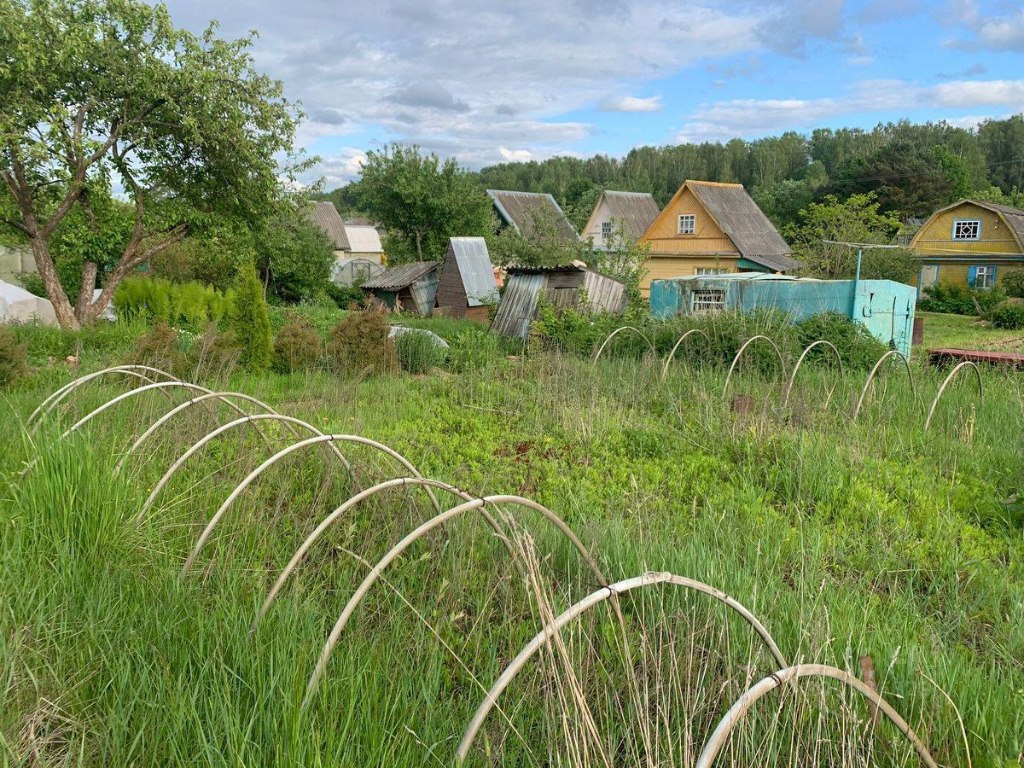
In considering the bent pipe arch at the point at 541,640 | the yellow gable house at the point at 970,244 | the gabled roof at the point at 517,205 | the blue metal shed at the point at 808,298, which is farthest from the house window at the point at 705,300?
the yellow gable house at the point at 970,244

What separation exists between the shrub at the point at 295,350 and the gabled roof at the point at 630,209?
1269 inches

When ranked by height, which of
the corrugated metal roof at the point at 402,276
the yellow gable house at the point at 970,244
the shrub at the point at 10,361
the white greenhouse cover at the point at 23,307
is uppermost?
the yellow gable house at the point at 970,244

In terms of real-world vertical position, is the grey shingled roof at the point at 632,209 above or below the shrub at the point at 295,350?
above

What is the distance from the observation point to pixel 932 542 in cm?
423

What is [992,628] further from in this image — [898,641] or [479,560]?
[479,560]

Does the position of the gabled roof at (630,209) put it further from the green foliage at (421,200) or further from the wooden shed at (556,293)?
the wooden shed at (556,293)

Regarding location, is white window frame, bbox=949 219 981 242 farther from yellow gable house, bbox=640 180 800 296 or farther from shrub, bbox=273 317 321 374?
shrub, bbox=273 317 321 374

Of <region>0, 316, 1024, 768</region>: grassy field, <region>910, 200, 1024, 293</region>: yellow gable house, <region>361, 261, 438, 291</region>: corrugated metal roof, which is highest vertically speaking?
<region>910, 200, 1024, 293</region>: yellow gable house

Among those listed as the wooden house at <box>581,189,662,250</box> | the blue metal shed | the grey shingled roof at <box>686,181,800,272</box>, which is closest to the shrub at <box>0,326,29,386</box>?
the blue metal shed

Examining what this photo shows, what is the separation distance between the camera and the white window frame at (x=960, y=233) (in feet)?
106

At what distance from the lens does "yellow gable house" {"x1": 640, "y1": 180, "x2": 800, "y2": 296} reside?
32312mm

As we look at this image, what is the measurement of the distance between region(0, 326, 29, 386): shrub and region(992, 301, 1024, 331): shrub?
25.3m

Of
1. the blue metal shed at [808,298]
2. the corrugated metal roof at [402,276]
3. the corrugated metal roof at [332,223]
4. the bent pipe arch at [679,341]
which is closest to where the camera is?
the bent pipe arch at [679,341]

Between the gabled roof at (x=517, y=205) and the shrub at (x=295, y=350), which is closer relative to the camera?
the shrub at (x=295, y=350)
